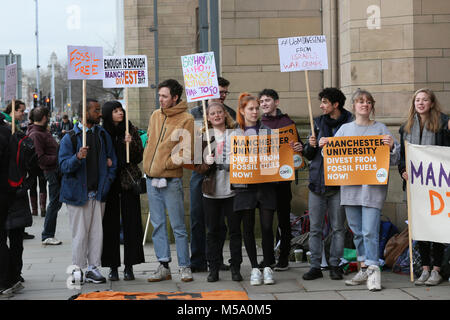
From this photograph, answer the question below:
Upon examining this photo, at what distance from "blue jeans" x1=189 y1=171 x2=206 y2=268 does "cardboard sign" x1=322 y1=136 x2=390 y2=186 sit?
5.63 ft

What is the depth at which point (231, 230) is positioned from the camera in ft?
25.8

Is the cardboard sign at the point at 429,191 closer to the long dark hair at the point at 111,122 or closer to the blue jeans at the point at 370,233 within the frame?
the blue jeans at the point at 370,233

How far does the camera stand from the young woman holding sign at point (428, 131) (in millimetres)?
7543

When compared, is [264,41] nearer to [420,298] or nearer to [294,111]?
[294,111]

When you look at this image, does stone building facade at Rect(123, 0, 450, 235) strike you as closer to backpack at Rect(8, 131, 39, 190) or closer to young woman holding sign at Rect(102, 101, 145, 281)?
young woman holding sign at Rect(102, 101, 145, 281)

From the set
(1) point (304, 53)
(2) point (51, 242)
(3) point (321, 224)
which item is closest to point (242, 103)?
(1) point (304, 53)

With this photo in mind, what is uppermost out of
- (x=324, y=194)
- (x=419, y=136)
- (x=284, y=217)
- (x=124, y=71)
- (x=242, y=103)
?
(x=124, y=71)

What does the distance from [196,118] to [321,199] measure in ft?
6.29

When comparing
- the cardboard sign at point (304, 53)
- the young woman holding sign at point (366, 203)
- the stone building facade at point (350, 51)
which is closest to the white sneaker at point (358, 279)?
the young woman holding sign at point (366, 203)

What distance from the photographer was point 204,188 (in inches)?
316

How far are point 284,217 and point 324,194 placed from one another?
29.5 inches

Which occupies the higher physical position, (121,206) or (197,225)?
(121,206)

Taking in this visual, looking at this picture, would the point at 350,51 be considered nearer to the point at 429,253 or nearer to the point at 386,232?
the point at 386,232

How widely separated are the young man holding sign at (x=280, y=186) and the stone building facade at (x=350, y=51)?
1.71 meters
